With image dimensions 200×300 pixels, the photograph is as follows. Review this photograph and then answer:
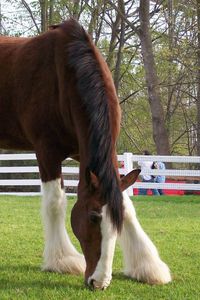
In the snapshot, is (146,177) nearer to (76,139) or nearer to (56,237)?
(56,237)

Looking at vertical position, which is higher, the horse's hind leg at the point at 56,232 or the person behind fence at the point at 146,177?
the horse's hind leg at the point at 56,232

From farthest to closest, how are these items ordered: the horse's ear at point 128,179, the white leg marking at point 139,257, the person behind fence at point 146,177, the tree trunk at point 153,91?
the tree trunk at point 153,91, the person behind fence at point 146,177, the white leg marking at point 139,257, the horse's ear at point 128,179

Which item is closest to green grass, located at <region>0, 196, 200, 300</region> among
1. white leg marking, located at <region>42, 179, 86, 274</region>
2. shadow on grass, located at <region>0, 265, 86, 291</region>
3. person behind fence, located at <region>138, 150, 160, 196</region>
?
shadow on grass, located at <region>0, 265, 86, 291</region>

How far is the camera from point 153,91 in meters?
17.8

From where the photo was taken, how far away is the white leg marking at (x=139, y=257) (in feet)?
13.7

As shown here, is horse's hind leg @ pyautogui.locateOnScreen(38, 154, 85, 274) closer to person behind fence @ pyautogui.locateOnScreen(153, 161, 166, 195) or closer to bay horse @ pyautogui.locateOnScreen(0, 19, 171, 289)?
bay horse @ pyautogui.locateOnScreen(0, 19, 171, 289)

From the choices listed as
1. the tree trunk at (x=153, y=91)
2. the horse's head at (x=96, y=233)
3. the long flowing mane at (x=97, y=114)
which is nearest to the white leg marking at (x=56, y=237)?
the horse's head at (x=96, y=233)

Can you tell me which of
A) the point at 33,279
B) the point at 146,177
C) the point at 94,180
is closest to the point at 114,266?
the point at 33,279

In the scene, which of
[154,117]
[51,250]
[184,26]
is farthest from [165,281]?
[184,26]

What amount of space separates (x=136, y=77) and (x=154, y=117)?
10.8 meters

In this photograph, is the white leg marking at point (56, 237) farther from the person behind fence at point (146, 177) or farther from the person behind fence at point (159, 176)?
the person behind fence at point (159, 176)

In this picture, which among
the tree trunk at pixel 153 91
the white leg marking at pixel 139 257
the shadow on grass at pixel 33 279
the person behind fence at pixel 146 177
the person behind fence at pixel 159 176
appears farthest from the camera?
the tree trunk at pixel 153 91

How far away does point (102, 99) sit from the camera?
12.8 ft

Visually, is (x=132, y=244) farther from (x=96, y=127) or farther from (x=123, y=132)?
(x=123, y=132)
